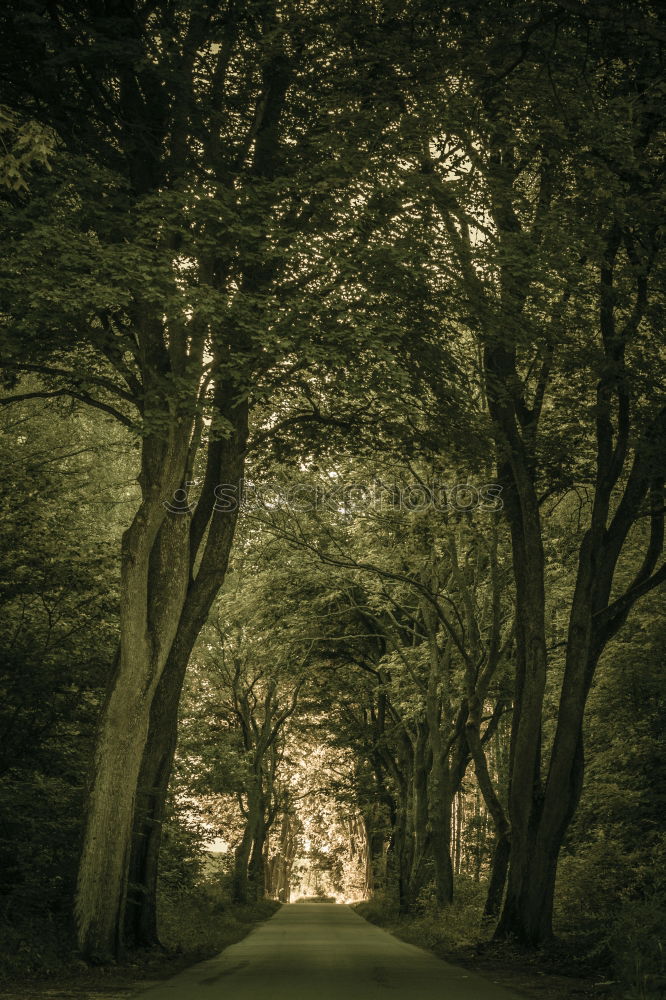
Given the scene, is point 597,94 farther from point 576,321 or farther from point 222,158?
point 222,158

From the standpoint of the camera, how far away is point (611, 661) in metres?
22.5

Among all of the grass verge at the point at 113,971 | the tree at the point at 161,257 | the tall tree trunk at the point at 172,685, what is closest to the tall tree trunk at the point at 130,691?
the tree at the point at 161,257

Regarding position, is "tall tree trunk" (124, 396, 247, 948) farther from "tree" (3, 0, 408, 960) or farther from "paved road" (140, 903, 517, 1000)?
"paved road" (140, 903, 517, 1000)

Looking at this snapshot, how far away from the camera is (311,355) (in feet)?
37.6

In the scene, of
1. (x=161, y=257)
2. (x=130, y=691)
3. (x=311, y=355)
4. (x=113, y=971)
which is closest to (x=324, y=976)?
(x=113, y=971)

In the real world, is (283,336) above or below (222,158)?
below

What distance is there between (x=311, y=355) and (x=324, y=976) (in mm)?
7374

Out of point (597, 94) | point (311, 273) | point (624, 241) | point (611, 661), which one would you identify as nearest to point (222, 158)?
point (311, 273)

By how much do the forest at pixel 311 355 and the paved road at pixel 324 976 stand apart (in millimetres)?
985

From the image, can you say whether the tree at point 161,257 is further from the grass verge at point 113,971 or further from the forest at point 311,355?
the grass verge at point 113,971

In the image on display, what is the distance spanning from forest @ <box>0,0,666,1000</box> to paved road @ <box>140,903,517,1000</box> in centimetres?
98

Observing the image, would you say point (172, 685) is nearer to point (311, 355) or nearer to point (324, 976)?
point (324, 976)

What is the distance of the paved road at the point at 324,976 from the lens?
31.5 feet

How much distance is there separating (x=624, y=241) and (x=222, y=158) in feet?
20.5
